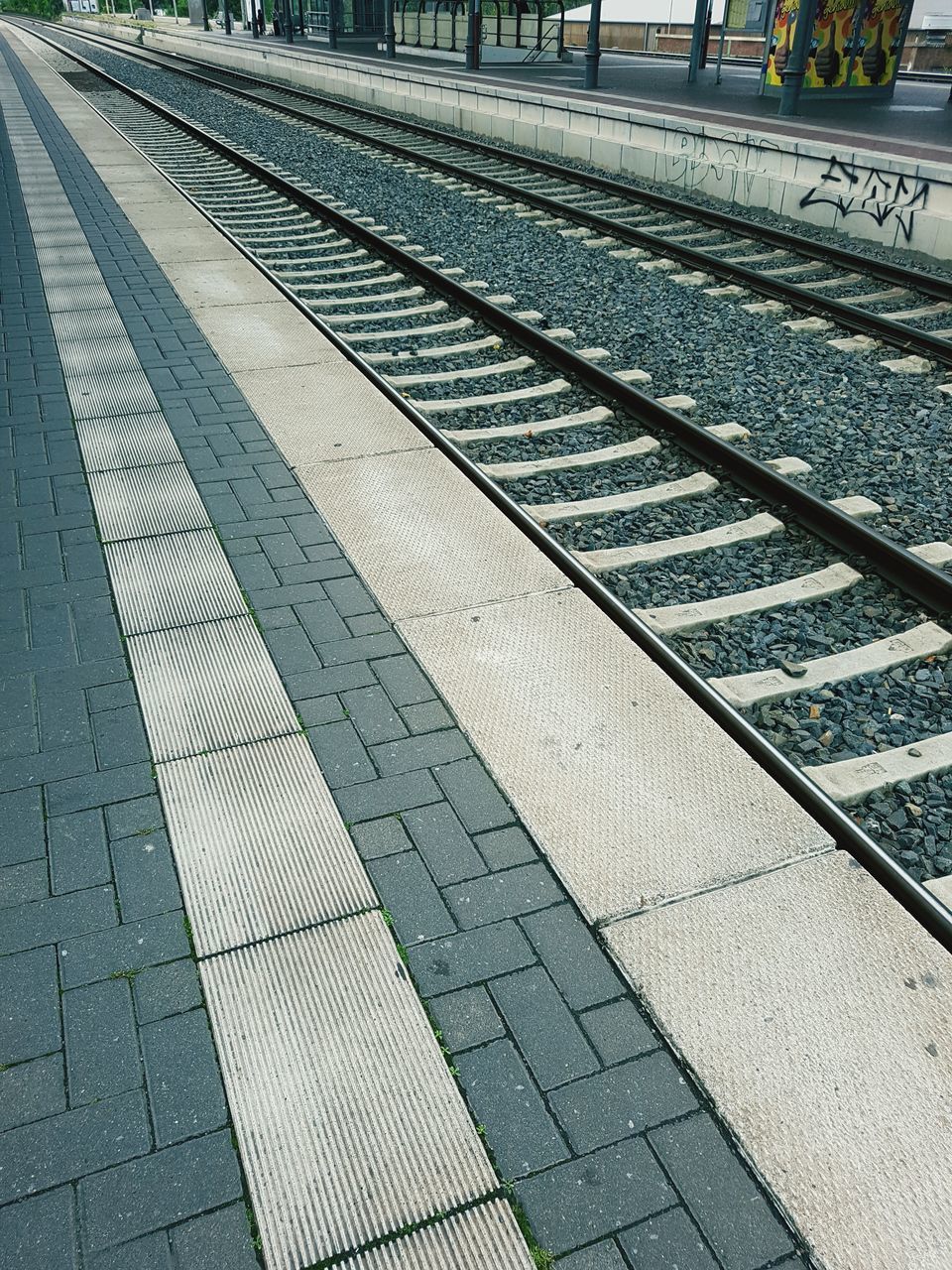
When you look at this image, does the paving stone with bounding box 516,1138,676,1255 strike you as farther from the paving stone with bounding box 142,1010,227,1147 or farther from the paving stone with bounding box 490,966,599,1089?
the paving stone with bounding box 142,1010,227,1147

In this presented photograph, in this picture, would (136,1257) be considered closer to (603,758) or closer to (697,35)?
(603,758)

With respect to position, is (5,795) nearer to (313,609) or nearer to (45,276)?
(313,609)

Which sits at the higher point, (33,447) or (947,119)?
(947,119)

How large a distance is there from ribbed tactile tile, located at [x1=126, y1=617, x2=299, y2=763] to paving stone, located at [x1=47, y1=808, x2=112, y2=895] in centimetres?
35

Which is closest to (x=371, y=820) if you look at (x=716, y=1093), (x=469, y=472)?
(x=716, y=1093)

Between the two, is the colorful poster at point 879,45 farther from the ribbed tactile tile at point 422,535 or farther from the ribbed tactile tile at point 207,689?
the ribbed tactile tile at point 207,689

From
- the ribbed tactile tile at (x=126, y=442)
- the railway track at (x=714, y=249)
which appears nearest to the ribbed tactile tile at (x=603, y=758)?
the ribbed tactile tile at (x=126, y=442)

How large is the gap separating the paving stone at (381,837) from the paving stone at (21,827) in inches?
38.4

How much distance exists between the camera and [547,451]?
237 inches

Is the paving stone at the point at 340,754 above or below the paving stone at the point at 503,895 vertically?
above

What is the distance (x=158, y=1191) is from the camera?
6.96 feet

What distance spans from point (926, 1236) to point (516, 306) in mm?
7957

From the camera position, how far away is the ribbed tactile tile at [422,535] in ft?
14.5

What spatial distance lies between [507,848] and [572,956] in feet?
1.46
